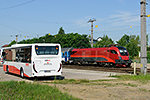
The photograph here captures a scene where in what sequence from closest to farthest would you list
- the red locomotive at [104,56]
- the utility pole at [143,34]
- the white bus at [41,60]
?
the white bus at [41,60] < the utility pole at [143,34] < the red locomotive at [104,56]

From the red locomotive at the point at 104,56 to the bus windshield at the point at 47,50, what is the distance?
1766 cm

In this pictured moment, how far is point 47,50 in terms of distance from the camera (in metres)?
14.6

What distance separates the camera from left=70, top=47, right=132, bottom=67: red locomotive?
30778 millimetres

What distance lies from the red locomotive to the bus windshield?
17665 mm

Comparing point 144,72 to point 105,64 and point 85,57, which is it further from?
point 85,57

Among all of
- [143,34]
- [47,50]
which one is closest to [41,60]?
[47,50]

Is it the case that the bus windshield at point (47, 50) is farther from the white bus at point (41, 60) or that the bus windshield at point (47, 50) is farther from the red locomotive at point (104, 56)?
the red locomotive at point (104, 56)

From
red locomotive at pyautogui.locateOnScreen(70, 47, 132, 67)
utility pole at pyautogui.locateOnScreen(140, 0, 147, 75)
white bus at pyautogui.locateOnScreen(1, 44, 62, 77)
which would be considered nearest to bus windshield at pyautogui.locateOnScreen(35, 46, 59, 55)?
white bus at pyautogui.locateOnScreen(1, 44, 62, 77)

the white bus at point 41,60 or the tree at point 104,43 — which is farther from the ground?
the tree at point 104,43

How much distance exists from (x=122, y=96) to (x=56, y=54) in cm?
712

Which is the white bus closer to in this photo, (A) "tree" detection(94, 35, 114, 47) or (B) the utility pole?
(B) the utility pole

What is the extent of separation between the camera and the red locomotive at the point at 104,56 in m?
30.8

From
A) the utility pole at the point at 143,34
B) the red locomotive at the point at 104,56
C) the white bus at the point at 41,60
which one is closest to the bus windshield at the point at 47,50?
the white bus at the point at 41,60

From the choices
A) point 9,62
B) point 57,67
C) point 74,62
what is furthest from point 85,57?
point 57,67
